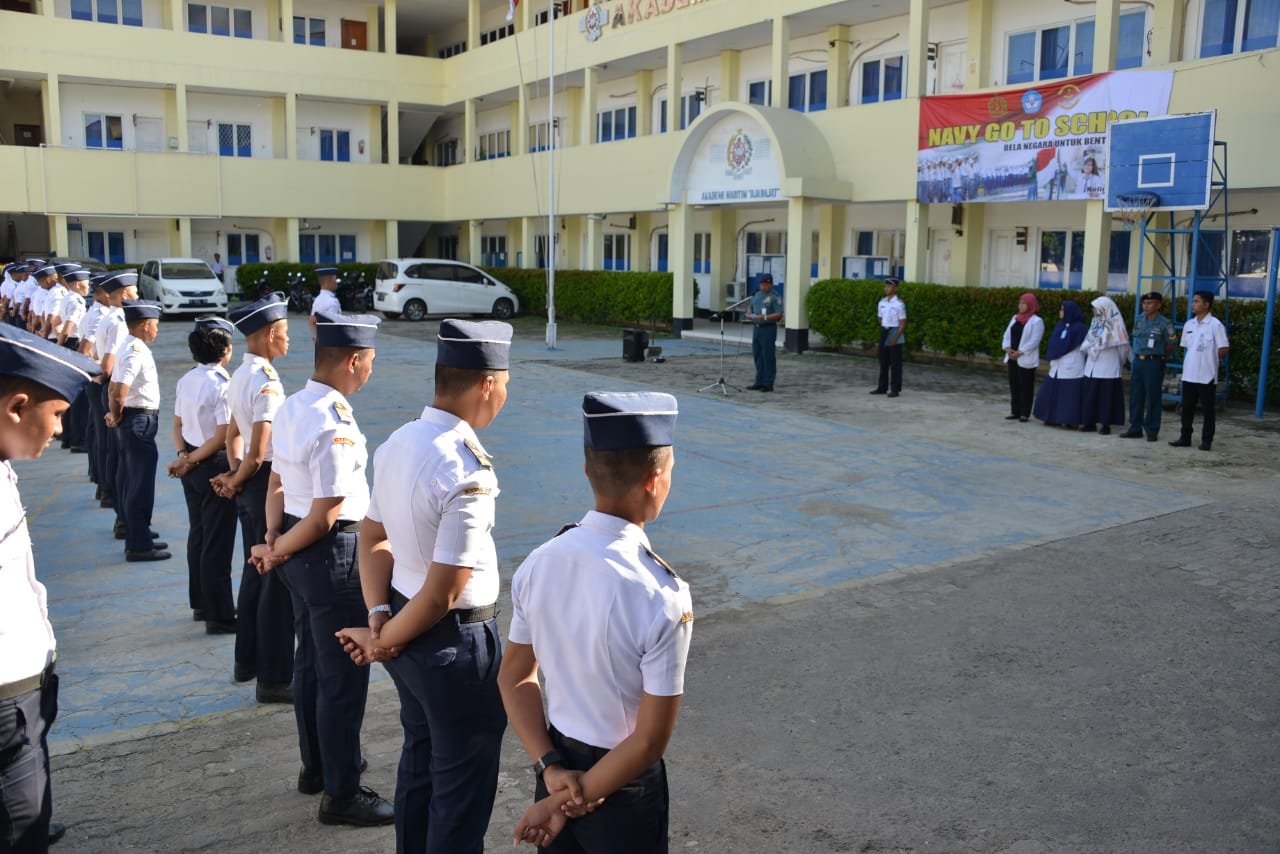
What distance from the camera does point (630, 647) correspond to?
2512mm

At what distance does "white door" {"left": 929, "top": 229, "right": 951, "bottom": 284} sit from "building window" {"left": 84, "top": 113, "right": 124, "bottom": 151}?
24294 millimetres

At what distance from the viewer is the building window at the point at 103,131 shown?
32438 mm

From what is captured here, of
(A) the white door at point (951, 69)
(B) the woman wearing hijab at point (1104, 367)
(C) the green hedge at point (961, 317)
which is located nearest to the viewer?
(B) the woman wearing hijab at point (1104, 367)

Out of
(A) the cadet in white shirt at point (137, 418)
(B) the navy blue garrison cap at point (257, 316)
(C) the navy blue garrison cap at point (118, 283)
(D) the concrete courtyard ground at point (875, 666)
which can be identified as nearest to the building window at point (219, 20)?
(D) the concrete courtyard ground at point (875, 666)

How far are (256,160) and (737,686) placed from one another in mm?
31849

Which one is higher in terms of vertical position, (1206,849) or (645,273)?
(645,273)

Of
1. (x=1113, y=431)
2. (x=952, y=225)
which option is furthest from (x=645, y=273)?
(x=1113, y=431)

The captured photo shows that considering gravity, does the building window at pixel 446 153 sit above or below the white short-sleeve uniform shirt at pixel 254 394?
above

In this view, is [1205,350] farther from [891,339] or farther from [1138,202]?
[891,339]

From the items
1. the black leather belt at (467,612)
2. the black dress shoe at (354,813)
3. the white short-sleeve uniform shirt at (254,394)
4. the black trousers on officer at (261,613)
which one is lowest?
the black dress shoe at (354,813)

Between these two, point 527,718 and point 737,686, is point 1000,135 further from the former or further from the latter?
point 527,718

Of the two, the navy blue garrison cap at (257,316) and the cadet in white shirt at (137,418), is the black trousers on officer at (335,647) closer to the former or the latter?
the navy blue garrison cap at (257,316)

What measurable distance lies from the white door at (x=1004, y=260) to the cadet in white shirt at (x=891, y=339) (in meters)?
6.36

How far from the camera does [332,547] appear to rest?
13.6ft
